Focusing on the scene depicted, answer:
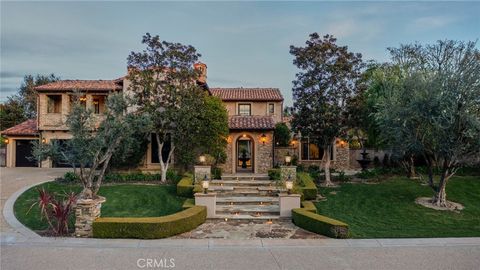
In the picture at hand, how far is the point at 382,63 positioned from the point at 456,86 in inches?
328

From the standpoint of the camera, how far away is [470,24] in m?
14.2

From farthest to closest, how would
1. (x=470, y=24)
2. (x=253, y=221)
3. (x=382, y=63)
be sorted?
1. (x=382, y=63)
2. (x=470, y=24)
3. (x=253, y=221)

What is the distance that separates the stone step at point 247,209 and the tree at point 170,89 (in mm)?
5999

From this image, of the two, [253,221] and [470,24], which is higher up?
[470,24]

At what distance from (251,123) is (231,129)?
1.41 metres

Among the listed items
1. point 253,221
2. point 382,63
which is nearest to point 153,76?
point 253,221

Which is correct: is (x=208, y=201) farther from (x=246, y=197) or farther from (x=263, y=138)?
(x=263, y=138)

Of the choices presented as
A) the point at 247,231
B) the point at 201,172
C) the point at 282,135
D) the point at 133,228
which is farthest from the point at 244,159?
the point at 133,228

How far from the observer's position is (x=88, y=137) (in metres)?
14.0

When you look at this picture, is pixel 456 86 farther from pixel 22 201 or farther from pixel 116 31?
pixel 22 201

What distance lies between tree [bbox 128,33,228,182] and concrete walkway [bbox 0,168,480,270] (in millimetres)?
9021

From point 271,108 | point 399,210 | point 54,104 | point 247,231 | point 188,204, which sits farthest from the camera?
point 271,108

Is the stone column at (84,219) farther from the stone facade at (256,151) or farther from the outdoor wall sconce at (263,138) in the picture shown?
the outdoor wall sconce at (263,138)

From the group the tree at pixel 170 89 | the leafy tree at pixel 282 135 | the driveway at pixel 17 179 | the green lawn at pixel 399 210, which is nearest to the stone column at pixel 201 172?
the tree at pixel 170 89
